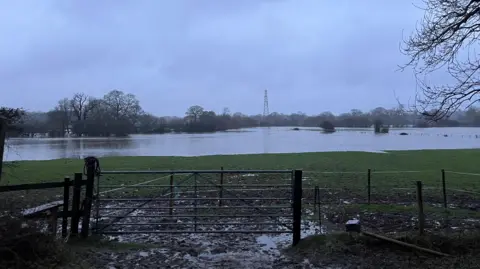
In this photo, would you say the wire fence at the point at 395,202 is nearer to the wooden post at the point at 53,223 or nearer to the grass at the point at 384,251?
the grass at the point at 384,251

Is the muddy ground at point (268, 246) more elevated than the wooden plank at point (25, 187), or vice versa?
the wooden plank at point (25, 187)

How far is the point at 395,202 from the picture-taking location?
1363 centimetres

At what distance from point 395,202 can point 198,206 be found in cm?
690


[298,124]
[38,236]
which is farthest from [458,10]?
[298,124]

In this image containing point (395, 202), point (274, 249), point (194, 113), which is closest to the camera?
point (274, 249)

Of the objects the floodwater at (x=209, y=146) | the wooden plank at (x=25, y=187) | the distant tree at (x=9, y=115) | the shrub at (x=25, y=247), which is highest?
the distant tree at (x=9, y=115)

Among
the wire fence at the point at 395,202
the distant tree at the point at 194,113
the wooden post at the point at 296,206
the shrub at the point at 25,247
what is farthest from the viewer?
the distant tree at the point at 194,113

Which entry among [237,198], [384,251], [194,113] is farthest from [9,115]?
[194,113]

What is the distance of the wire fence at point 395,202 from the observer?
33.2 feet

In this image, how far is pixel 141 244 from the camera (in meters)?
8.37

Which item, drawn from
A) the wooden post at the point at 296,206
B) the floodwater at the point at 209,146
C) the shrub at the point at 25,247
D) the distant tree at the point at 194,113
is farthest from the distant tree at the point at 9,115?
the distant tree at the point at 194,113

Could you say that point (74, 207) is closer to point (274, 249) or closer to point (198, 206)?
point (198, 206)

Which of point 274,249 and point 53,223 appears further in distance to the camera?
point 274,249

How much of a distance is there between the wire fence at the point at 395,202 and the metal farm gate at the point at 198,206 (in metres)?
1.20
